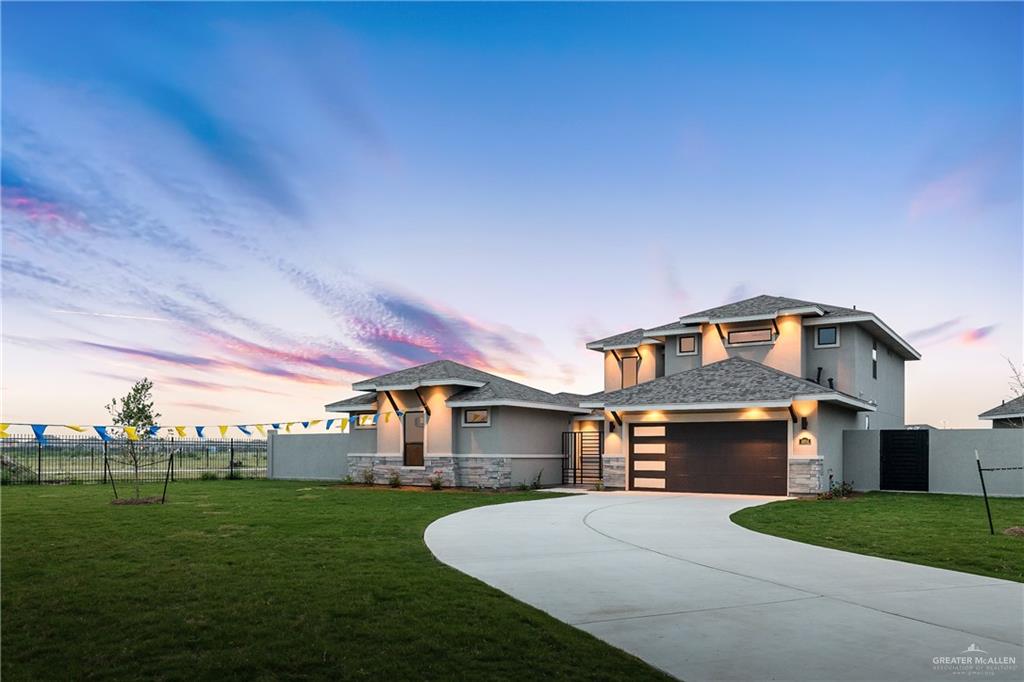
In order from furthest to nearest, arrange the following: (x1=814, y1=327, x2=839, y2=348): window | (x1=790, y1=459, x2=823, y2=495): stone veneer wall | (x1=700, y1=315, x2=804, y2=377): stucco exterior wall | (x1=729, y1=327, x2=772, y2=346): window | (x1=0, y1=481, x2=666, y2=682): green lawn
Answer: (x1=729, y1=327, x2=772, y2=346): window < (x1=814, y1=327, x2=839, y2=348): window < (x1=700, y1=315, x2=804, y2=377): stucco exterior wall < (x1=790, y1=459, x2=823, y2=495): stone veneer wall < (x1=0, y1=481, x2=666, y2=682): green lawn

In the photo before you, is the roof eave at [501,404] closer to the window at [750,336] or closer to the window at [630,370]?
the window at [630,370]

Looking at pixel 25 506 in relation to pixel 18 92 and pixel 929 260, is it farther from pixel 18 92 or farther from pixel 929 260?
pixel 929 260

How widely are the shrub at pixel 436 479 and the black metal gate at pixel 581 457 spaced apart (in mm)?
5542

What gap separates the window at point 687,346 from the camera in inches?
1140

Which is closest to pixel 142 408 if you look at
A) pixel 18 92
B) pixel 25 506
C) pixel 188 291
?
pixel 188 291

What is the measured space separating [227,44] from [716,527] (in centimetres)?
1615

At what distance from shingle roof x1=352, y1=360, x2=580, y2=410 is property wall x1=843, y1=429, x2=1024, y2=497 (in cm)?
995

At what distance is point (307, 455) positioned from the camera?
115 feet

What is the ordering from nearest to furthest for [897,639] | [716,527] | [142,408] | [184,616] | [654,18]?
[897,639]
[184,616]
[716,527]
[654,18]
[142,408]

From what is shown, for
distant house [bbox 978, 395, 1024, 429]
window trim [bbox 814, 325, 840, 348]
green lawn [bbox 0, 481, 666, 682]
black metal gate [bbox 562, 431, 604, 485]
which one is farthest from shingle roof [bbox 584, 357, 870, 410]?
distant house [bbox 978, 395, 1024, 429]

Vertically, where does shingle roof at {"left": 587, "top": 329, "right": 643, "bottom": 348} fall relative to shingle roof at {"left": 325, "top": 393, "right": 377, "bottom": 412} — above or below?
above

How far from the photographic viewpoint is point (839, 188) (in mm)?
22016

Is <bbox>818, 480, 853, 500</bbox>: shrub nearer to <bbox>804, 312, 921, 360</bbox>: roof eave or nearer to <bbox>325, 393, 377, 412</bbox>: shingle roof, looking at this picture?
<bbox>804, 312, 921, 360</bbox>: roof eave

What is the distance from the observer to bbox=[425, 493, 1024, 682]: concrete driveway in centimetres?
550
